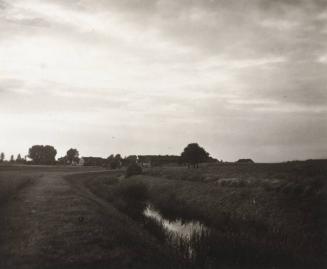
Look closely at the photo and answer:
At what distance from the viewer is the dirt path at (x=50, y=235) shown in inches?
495

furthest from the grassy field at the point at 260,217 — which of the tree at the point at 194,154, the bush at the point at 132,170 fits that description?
the tree at the point at 194,154

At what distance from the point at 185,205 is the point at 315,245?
1664 centimetres

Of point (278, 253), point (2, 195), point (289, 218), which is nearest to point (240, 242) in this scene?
point (278, 253)

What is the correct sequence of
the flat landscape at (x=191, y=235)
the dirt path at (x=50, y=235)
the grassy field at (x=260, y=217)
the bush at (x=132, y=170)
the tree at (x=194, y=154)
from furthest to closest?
1. the tree at (x=194, y=154)
2. the bush at (x=132, y=170)
3. the grassy field at (x=260, y=217)
4. the flat landscape at (x=191, y=235)
5. the dirt path at (x=50, y=235)

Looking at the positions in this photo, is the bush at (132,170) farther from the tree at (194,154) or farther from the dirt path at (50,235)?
the dirt path at (50,235)

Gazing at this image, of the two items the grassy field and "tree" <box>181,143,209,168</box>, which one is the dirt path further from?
"tree" <box>181,143,209,168</box>

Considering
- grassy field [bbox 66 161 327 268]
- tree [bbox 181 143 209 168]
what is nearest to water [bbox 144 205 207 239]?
grassy field [bbox 66 161 327 268]

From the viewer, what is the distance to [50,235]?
1630 cm

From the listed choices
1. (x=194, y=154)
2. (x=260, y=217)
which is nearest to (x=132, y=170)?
(x=194, y=154)

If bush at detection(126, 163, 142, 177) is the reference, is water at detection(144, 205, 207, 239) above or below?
below

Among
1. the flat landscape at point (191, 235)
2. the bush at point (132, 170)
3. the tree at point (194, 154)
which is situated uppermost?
the tree at point (194, 154)

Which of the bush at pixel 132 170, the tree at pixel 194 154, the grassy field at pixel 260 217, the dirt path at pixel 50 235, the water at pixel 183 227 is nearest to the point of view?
the dirt path at pixel 50 235

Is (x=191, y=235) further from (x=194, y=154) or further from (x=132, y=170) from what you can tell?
(x=194, y=154)

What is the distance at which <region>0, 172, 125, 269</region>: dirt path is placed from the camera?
12565 millimetres
